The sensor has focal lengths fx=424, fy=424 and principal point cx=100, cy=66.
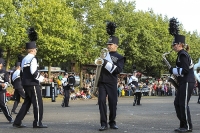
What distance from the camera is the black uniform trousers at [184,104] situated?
9844 millimetres

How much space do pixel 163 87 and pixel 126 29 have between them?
17694mm

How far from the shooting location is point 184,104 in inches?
389

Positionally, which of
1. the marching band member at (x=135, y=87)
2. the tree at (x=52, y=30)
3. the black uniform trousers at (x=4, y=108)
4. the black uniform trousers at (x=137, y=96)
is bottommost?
the black uniform trousers at (x=4, y=108)

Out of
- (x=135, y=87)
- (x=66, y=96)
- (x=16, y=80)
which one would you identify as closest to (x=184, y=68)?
(x=16, y=80)

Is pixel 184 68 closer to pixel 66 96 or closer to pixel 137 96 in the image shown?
pixel 137 96

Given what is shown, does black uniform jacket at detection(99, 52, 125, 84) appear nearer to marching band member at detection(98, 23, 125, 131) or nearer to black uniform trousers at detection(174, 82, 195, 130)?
marching band member at detection(98, 23, 125, 131)

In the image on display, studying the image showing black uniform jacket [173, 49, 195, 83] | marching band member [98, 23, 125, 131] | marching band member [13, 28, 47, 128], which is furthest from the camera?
marching band member [13, 28, 47, 128]

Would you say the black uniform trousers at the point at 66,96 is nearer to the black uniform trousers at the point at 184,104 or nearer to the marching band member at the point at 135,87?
the marching band member at the point at 135,87

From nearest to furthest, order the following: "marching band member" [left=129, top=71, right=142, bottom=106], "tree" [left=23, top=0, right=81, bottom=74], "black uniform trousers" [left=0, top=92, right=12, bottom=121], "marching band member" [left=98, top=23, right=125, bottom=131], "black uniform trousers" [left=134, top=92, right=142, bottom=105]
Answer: "marching band member" [left=98, top=23, right=125, bottom=131]
"black uniform trousers" [left=0, top=92, right=12, bottom=121]
"marching band member" [left=129, top=71, right=142, bottom=106]
"black uniform trousers" [left=134, top=92, right=142, bottom=105]
"tree" [left=23, top=0, right=81, bottom=74]

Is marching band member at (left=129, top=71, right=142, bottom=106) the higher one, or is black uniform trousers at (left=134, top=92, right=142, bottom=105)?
marching band member at (left=129, top=71, right=142, bottom=106)

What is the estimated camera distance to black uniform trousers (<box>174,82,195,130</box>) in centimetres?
984

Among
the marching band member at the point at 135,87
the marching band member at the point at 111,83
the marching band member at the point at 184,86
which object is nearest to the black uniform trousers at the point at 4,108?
the marching band member at the point at 111,83

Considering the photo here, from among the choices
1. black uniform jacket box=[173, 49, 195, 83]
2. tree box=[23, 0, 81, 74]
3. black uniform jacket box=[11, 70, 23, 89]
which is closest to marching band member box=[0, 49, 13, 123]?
black uniform jacket box=[11, 70, 23, 89]

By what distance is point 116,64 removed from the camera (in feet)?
34.3
